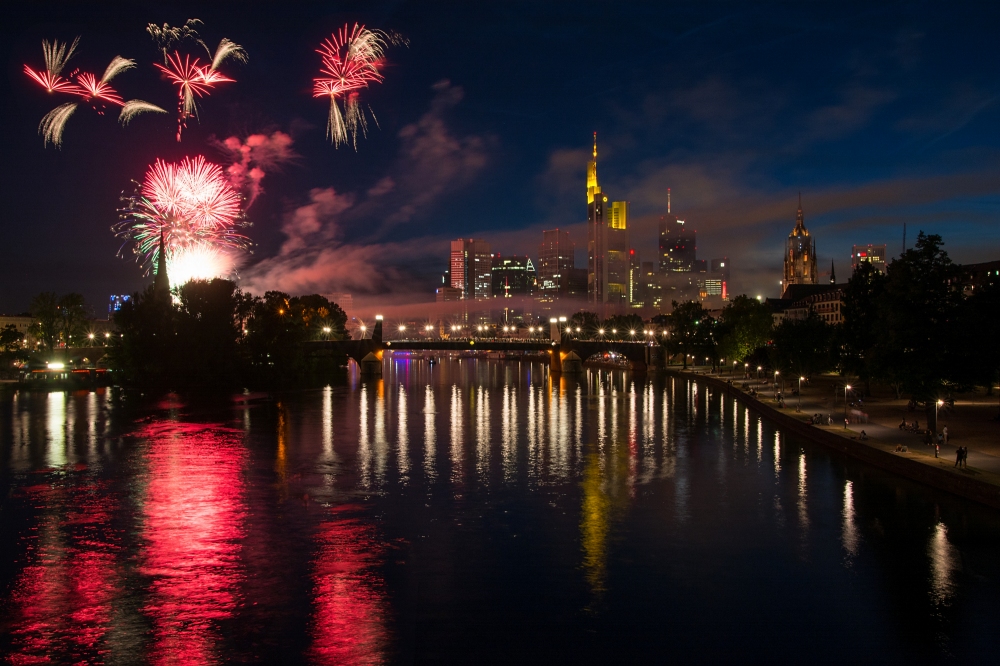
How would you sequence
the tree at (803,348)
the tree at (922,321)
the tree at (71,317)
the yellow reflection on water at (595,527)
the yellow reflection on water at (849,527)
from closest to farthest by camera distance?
the yellow reflection on water at (595,527), the yellow reflection on water at (849,527), the tree at (922,321), the tree at (803,348), the tree at (71,317)

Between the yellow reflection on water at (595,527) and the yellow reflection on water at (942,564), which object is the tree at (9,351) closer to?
the yellow reflection on water at (595,527)

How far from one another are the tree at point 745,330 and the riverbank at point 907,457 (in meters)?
51.1

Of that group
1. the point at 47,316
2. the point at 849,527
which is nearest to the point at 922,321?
the point at 849,527

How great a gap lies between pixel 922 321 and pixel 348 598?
31.9 m

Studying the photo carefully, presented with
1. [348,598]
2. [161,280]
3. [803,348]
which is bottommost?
[348,598]

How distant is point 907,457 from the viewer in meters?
31.6

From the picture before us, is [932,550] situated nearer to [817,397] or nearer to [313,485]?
[313,485]

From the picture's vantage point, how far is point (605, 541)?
23.5m

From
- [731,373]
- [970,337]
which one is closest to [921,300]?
[970,337]

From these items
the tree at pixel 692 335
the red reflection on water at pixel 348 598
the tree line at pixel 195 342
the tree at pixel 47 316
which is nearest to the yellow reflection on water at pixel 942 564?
the red reflection on water at pixel 348 598

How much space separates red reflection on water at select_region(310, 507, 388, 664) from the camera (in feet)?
51.0

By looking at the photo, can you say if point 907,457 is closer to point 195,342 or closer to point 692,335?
point 195,342

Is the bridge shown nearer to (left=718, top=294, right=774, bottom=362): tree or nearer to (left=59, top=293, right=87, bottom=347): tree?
(left=718, top=294, right=774, bottom=362): tree

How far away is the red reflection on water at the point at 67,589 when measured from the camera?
52.1ft
